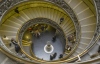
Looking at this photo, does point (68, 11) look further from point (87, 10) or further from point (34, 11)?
point (34, 11)

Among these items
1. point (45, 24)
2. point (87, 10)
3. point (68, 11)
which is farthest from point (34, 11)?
point (87, 10)

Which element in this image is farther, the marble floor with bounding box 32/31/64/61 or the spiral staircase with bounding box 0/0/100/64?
the marble floor with bounding box 32/31/64/61

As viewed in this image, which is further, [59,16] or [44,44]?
[44,44]

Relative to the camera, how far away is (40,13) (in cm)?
1683

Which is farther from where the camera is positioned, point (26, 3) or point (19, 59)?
point (26, 3)

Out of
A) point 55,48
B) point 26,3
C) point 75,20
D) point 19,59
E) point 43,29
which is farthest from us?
→ point 43,29

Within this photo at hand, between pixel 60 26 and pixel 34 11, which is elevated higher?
pixel 34 11

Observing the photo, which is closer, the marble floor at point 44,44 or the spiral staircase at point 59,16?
the spiral staircase at point 59,16

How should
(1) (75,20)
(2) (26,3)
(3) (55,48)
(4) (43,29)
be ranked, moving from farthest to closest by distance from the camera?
(4) (43,29)
(3) (55,48)
(2) (26,3)
(1) (75,20)

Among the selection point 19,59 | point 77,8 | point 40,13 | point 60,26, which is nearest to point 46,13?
point 40,13

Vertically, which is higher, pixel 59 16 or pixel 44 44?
pixel 59 16

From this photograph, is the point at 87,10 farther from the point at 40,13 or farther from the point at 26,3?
the point at 26,3

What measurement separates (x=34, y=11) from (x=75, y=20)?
4206 millimetres

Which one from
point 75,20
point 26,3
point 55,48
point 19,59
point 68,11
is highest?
point 26,3
